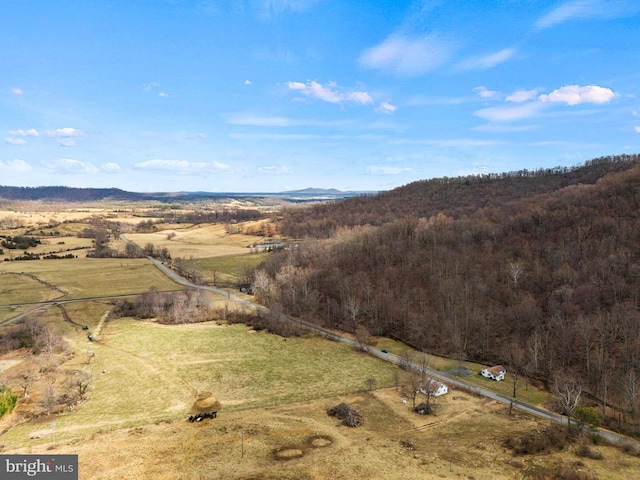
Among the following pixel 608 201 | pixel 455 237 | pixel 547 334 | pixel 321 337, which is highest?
pixel 608 201

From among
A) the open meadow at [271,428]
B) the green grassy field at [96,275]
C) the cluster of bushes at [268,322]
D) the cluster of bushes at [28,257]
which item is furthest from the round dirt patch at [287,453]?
the cluster of bushes at [28,257]

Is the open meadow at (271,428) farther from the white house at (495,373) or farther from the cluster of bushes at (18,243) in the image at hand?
the cluster of bushes at (18,243)

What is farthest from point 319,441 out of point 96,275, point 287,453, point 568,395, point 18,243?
point 18,243

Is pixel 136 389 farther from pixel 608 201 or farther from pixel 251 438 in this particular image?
pixel 608 201

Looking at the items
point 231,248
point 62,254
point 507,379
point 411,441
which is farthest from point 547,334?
point 62,254

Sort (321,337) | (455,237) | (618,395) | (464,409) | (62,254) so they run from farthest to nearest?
(62,254) → (455,237) → (321,337) → (618,395) → (464,409)
